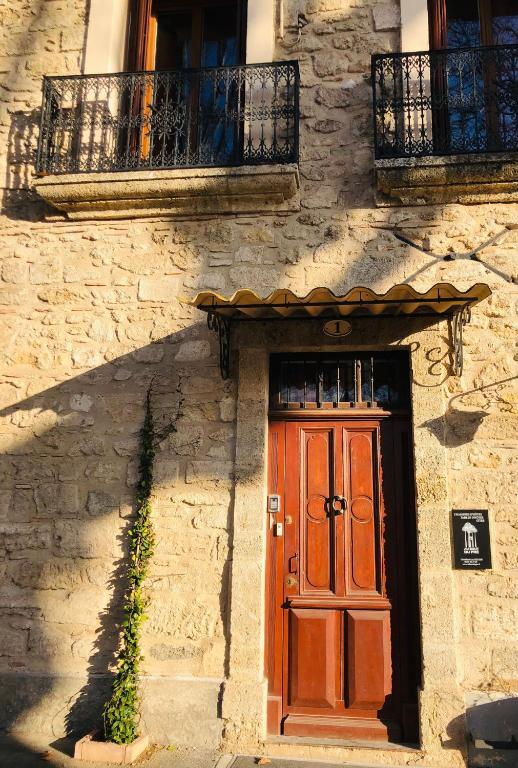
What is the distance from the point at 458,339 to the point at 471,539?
4.40ft

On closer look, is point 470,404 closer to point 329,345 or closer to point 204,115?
point 329,345

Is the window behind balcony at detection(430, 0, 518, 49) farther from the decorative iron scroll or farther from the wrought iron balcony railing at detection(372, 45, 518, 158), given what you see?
the decorative iron scroll

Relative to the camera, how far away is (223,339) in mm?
4555

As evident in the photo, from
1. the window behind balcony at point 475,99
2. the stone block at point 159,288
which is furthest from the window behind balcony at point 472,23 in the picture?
the stone block at point 159,288

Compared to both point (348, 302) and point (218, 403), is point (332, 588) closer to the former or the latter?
point (218, 403)

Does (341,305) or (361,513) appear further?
(361,513)

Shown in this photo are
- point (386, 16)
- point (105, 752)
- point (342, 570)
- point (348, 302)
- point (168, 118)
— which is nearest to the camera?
point (105, 752)

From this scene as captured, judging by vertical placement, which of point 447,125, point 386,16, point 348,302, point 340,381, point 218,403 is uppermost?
point 386,16

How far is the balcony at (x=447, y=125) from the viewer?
15.0ft

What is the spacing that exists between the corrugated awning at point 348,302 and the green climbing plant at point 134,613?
3.28ft

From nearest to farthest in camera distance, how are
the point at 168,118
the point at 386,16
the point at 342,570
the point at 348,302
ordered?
the point at 348,302 → the point at 342,570 → the point at 386,16 → the point at 168,118

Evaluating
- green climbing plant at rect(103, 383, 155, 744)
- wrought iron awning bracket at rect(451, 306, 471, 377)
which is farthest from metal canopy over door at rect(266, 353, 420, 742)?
green climbing plant at rect(103, 383, 155, 744)

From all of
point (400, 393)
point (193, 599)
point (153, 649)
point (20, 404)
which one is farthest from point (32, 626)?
point (400, 393)

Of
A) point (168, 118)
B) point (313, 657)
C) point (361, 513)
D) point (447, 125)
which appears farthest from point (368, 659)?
point (168, 118)
